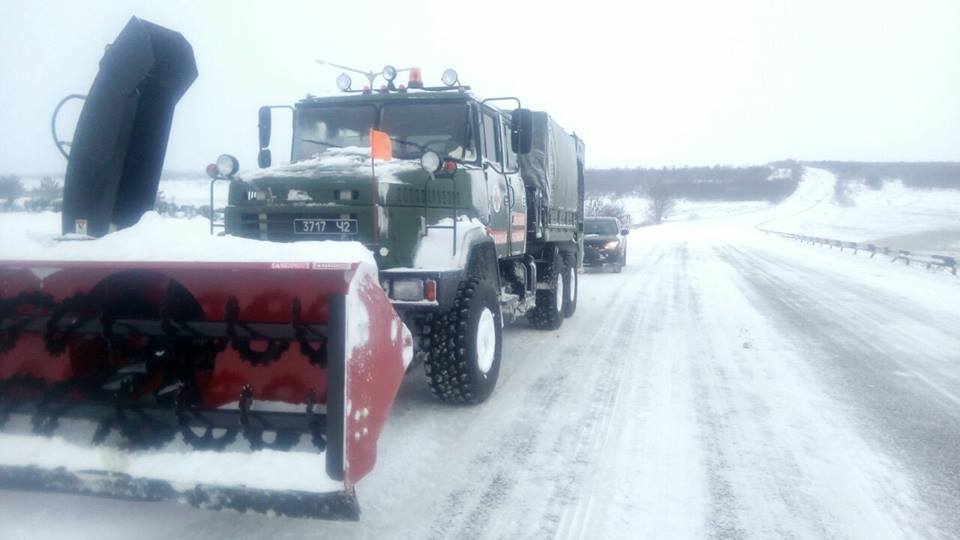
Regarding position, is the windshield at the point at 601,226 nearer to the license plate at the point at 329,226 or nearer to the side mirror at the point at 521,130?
the side mirror at the point at 521,130

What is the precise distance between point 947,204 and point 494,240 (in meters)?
104

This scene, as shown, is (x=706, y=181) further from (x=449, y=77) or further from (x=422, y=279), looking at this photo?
(x=422, y=279)

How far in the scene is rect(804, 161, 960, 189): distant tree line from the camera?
381ft

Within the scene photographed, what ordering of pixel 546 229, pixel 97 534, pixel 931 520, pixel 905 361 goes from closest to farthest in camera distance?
pixel 97 534, pixel 931 520, pixel 905 361, pixel 546 229

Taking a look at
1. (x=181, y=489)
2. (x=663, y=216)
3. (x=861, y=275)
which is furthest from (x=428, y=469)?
(x=663, y=216)

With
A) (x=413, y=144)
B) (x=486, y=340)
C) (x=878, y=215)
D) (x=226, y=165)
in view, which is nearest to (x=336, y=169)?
(x=226, y=165)

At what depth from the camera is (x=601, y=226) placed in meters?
21.3

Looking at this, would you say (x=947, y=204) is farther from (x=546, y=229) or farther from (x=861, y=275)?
(x=546, y=229)

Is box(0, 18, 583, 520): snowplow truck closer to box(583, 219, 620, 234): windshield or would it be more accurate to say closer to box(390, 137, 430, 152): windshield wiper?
box(390, 137, 430, 152): windshield wiper

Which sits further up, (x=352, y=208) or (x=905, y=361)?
(x=352, y=208)

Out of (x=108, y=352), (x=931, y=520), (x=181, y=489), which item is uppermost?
(x=108, y=352)

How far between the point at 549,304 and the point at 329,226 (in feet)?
16.3

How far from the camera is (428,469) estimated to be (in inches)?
174

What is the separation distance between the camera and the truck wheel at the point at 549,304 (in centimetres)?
946
